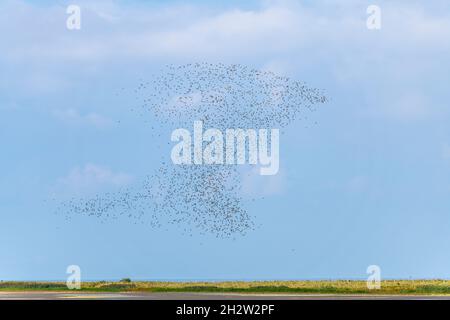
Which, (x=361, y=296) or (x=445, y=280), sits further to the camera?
(x=445, y=280)

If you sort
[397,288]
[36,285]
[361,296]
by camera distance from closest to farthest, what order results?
[361,296] < [397,288] < [36,285]

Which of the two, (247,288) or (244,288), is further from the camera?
(244,288)
